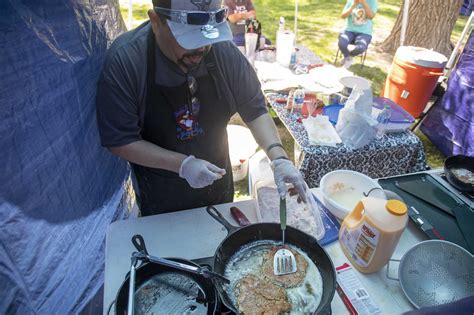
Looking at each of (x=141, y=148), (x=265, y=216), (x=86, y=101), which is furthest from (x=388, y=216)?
(x=86, y=101)

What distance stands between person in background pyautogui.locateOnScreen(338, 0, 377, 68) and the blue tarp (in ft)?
14.7

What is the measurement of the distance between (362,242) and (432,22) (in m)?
5.98

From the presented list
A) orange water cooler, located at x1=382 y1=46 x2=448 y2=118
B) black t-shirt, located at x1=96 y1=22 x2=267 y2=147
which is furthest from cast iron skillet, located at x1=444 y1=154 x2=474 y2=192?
orange water cooler, located at x1=382 y1=46 x2=448 y2=118

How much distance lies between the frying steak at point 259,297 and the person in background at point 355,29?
521 centimetres

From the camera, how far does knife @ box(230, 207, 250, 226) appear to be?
1558 millimetres

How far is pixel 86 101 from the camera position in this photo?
5.73 feet

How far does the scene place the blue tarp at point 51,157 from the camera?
1.22m

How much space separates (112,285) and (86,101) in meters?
1.02

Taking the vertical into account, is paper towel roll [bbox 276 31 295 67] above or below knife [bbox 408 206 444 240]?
above

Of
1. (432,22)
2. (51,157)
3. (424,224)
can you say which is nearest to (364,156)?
(424,224)

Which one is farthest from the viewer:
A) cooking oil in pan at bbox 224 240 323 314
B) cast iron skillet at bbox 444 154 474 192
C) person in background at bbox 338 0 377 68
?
person in background at bbox 338 0 377 68

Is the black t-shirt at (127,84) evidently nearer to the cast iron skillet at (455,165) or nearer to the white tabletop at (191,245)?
the white tabletop at (191,245)

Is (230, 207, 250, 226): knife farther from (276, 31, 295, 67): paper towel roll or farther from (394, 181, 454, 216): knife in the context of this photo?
(276, 31, 295, 67): paper towel roll

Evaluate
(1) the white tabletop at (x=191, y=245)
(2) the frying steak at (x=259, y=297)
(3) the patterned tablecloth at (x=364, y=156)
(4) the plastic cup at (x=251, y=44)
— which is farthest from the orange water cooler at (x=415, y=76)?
(2) the frying steak at (x=259, y=297)
